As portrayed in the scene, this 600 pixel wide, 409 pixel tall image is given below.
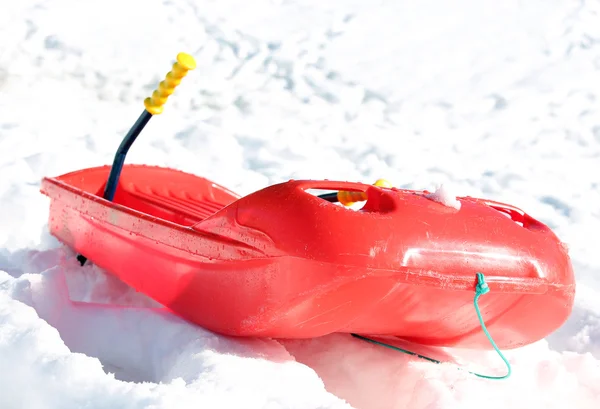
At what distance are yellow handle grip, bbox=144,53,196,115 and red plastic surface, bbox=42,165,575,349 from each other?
32 centimetres

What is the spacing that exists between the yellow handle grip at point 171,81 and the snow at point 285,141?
19.2 inches

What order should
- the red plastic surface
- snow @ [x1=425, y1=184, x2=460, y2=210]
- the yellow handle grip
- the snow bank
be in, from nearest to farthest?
the snow bank
the red plastic surface
snow @ [x1=425, y1=184, x2=460, y2=210]
the yellow handle grip

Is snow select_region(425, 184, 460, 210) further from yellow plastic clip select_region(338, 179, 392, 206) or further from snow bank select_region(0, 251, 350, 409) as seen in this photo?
snow bank select_region(0, 251, 350, 409)

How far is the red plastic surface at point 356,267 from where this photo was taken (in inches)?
49.1

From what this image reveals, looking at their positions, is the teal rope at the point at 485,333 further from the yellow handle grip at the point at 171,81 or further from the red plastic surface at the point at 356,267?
the yellow handle grip at the point at 171,81

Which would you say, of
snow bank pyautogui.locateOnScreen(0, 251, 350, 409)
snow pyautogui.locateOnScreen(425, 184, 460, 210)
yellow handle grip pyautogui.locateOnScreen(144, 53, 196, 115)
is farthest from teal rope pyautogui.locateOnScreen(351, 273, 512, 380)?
yellow handle grip pyautogui.locateOnScreen(144, 53, 196, 115)

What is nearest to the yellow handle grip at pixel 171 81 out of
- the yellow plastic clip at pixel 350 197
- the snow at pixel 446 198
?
the yellow plastic clip at pixel 350 197

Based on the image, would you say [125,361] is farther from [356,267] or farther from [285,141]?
[285,141]

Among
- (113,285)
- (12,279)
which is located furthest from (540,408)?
(12,279)

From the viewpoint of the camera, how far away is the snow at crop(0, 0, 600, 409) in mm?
1347

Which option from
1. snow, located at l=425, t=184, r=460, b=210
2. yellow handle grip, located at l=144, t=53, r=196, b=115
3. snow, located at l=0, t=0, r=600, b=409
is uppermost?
yellow handle grip, located at l=144, t=53, r=196, b=115

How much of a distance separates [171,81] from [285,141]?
190 cm

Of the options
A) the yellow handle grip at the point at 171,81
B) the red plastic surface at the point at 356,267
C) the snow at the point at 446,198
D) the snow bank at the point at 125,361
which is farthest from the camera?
the yellow handle grip at the point at 171,81

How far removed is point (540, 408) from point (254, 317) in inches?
26.3
